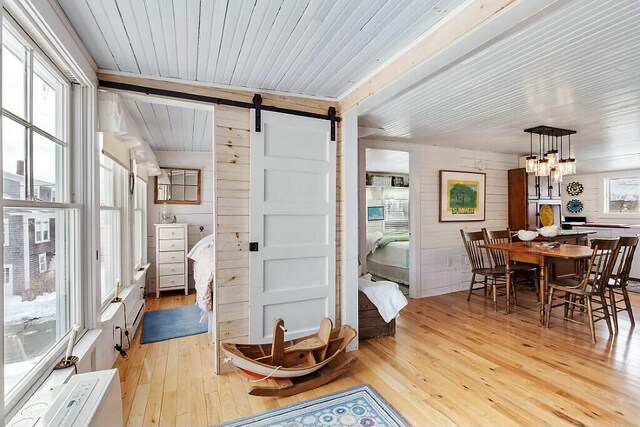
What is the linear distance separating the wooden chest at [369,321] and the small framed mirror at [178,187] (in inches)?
136

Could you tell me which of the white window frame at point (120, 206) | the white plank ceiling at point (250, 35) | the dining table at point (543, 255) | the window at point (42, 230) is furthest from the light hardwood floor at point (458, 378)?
the white plank ceiling at point (250, 35)

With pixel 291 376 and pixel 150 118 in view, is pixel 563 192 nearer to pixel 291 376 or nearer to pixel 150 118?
pixel 291 376

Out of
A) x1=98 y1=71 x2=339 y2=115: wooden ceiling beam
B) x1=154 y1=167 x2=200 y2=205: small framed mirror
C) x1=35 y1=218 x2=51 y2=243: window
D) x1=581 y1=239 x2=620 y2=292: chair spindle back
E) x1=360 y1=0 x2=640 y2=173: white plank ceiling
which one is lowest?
x1=581 y1=239 x2=620 y2=292: chair spindle back

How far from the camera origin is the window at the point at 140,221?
14.4 ft

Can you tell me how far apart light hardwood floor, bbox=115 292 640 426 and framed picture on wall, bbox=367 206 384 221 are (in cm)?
417

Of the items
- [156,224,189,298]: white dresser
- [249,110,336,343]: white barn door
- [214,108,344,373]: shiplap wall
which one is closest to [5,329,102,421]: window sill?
Result: [214,108,344,373]: shiplap wall

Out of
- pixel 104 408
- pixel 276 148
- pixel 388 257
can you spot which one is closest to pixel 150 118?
pixel 276 148

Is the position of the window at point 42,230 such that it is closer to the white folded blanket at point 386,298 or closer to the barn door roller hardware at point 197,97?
the barn door roller hardware at point 197,97

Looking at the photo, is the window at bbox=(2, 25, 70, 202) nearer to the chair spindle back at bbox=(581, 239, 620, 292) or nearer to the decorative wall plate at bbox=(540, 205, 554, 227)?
the chair spindle back at bbox=(581, 239, 620, 292)

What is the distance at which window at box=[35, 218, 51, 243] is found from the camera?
1.56 metres

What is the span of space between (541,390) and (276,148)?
271 cm

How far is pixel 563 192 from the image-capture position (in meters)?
7.34

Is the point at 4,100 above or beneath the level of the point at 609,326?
above

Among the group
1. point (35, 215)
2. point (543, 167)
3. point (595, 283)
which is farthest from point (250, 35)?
point (595, 283)
